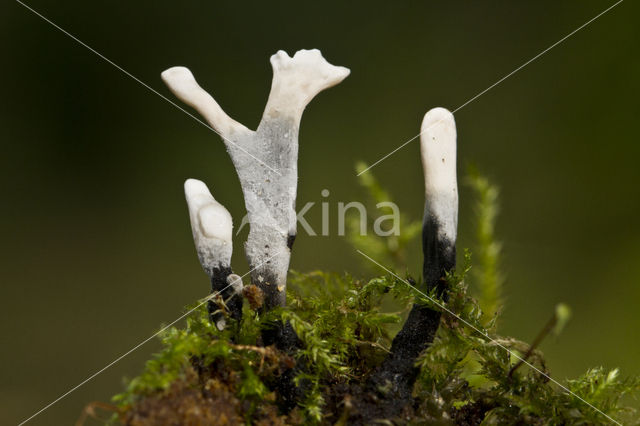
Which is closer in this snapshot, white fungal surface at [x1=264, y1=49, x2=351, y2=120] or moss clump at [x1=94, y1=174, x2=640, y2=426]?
moss clump at [x1=94, y1=174, x2=640, y2=426]

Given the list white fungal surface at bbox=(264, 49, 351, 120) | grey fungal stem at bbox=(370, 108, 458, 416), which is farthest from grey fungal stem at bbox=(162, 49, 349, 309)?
grey fungal stem at bbox=(370, 108, 458, 416)

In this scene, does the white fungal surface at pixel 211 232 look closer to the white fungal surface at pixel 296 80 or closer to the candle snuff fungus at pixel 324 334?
the candle snuff fungus at pixel 324 334

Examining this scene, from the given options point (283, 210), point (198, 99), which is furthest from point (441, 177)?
point (198, 99)

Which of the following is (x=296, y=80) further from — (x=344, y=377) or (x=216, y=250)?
(x=344, y=377)

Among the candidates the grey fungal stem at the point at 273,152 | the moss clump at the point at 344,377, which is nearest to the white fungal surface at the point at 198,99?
the grey fungal stem at the point at 273,152

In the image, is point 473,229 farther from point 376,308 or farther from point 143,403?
point 143,403

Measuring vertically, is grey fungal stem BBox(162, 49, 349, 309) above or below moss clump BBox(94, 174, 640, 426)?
above

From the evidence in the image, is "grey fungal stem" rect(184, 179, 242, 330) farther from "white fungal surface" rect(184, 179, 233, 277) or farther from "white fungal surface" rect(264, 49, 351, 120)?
"white fungal surface" rect(264, 49, 351, 120)

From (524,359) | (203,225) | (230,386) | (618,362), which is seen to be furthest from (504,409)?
(618,362)

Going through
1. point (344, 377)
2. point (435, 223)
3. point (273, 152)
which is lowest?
point (344, 377)

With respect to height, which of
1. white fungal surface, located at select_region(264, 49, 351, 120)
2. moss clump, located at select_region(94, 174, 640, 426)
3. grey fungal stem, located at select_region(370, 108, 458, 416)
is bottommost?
moss clump, located at select_region(94, 174, 640, 426)
